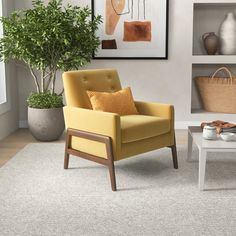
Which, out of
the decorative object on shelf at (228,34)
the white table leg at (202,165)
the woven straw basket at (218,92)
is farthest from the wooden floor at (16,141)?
the white table leg at (202,165)

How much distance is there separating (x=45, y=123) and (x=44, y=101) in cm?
23

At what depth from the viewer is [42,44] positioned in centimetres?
380

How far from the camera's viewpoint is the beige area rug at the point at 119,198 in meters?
2.10

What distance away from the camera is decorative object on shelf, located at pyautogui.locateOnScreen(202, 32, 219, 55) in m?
4.65

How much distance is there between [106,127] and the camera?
106 inches

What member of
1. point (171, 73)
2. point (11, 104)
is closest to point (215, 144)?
point (171, 73)

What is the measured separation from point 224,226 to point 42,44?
8.31 ft

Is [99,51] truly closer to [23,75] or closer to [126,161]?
[23,75]

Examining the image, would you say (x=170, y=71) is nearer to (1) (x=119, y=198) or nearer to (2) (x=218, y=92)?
(2) (x=218, y=92)

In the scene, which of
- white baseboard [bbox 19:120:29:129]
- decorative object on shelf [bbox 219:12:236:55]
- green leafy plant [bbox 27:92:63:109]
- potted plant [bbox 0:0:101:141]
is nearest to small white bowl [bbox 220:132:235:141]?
potted plant [bbox 0:0:101:141]

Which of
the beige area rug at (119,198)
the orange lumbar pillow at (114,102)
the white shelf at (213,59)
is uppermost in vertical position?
the white shelf at (213,59)

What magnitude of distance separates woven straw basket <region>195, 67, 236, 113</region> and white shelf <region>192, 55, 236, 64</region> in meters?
0.10

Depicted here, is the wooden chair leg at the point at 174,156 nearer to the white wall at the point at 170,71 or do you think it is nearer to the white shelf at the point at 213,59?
the white wall at the point at 170,71

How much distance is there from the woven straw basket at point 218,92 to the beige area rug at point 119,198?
49.9 inches
